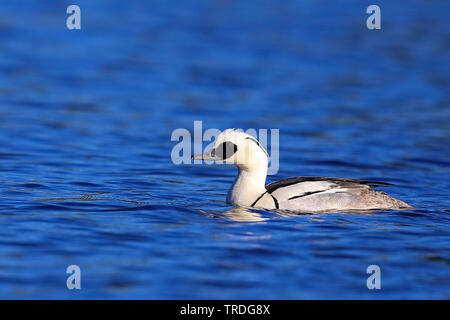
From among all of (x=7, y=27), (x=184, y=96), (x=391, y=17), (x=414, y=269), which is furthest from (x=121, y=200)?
(x=391, y=17)

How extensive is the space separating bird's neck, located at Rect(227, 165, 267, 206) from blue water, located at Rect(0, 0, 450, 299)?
0.30m

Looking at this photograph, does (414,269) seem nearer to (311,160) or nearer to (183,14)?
(311,160)

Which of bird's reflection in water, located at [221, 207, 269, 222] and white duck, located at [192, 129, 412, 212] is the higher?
white duck, located at [192, 129, 412, 212]

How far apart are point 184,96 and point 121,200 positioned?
959 cm

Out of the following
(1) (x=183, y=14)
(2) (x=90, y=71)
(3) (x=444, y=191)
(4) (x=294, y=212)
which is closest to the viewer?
(4) (x=294, y=212)

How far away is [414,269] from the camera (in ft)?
32.5

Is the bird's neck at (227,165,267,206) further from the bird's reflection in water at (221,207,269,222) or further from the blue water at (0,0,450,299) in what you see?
the blue water at (0,0,450,299)

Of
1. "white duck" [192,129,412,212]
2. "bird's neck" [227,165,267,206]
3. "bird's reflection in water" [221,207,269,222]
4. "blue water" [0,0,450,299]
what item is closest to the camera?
"blue water" [0,0,450,299]

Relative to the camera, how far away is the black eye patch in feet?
39.9

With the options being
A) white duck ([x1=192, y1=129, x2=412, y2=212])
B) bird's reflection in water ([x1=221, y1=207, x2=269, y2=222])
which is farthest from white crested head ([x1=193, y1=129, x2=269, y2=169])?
bird's reflection in water ([x1=221, y1=207, x2=269, y2=222])

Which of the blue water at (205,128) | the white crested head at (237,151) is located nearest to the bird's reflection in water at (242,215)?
the blue water at (205,128)

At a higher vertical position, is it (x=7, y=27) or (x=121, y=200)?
(x=7, y=27)

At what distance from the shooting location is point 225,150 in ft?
39.9

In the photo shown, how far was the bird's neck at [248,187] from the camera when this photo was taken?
12227 millimetres
